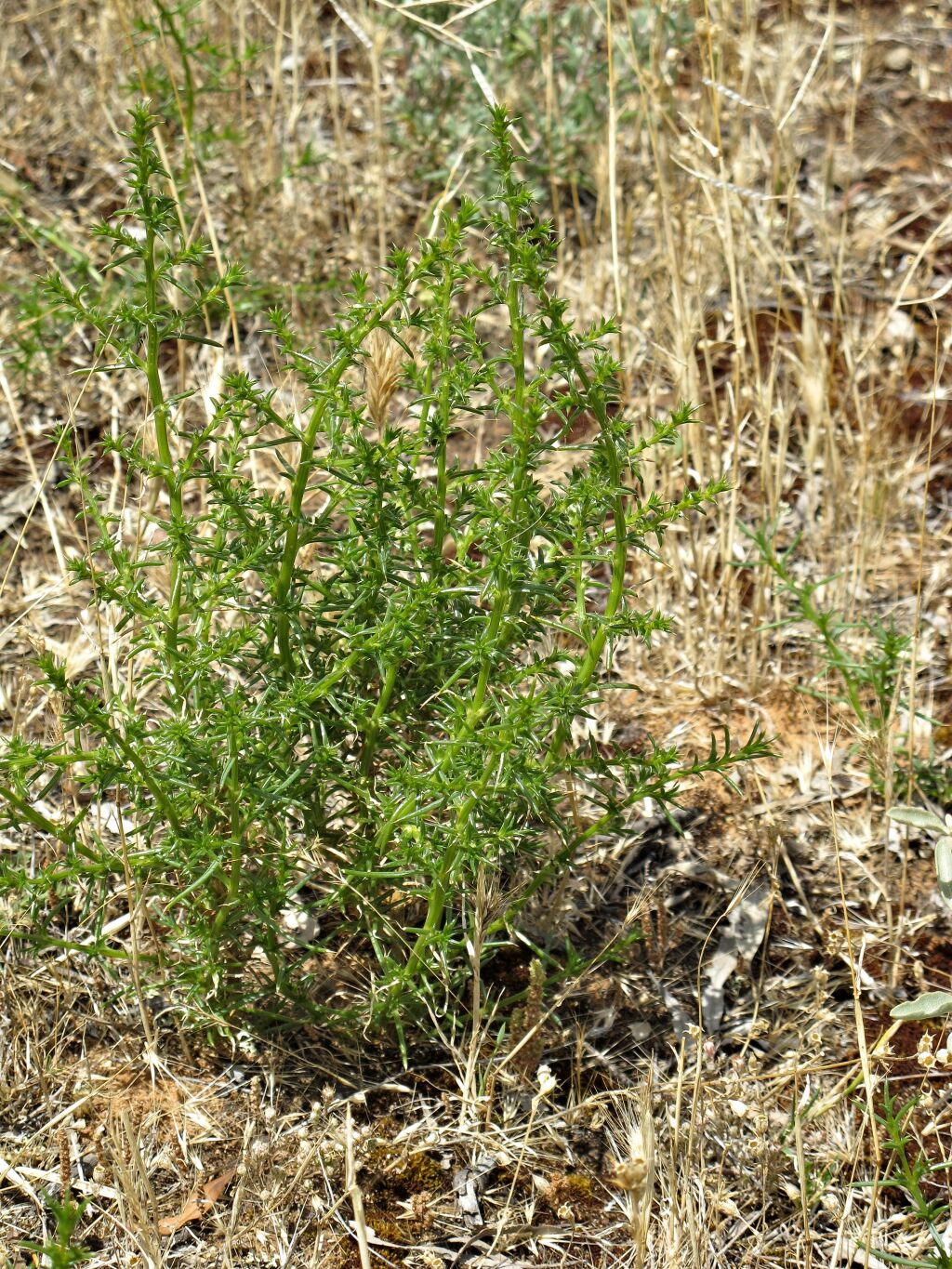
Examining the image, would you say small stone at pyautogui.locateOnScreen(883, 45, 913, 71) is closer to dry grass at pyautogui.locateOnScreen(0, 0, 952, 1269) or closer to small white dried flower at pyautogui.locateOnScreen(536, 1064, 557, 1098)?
dry grass at pyautogui.locateOnScreen(0, 0, 952, 1269)

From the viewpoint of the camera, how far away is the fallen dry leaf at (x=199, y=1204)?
7.44ft

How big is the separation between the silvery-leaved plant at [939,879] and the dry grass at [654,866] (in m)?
0.12

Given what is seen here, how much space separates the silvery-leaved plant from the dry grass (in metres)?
0.12

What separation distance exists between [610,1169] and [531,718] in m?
1.01

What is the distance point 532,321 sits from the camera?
1.85 m

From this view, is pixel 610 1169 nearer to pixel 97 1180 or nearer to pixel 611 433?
pixel 97 1180

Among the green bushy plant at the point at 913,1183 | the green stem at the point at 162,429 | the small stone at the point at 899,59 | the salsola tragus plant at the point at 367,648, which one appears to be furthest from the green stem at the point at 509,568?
the small stone at the point at 899,59

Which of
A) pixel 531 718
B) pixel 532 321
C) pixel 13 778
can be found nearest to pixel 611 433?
pixel 532 321

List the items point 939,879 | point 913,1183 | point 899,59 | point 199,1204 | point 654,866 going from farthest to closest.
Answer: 1. point 899,59
2. point 654,866
3. point 939,879
4. point 199,1204
5. point 913,1183

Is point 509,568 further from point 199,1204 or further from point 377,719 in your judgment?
point 199,1204

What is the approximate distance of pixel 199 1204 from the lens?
90.5 inches

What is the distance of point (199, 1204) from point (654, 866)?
4.04ft

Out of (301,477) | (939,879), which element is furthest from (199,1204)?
(939,879)

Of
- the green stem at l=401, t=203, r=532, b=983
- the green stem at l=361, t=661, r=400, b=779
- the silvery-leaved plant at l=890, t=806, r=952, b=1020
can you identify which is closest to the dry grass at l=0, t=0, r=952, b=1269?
the silvery-leaved plant at l=890, t=806, r=952, b=1020
